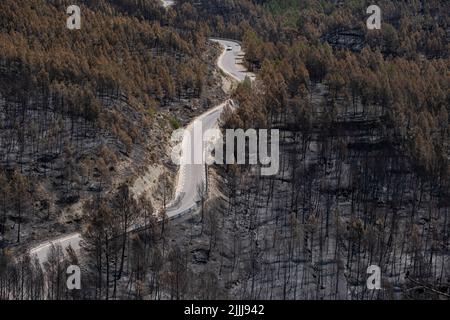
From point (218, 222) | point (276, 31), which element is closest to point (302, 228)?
point (218, 222)

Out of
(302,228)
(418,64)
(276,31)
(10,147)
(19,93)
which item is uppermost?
(276,31)

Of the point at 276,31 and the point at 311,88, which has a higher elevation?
the point at 276,31

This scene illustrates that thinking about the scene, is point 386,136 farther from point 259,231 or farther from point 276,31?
point 276,31

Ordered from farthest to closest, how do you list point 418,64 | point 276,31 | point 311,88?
point 276,31 → point 418,64 → point 311,88

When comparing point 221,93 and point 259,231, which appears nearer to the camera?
point 259,231

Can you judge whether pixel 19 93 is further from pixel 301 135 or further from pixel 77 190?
pixel 301 135

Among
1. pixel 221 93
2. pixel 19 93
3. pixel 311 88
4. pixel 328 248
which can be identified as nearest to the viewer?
pixel 328 248
